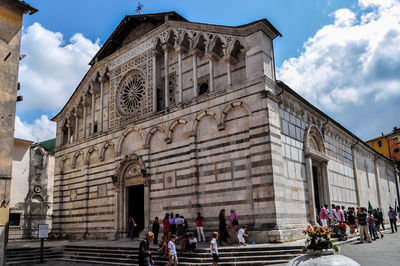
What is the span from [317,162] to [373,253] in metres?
7.83

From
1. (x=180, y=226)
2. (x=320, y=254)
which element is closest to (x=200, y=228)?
(x=180, y=226)

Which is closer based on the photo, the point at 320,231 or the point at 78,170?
the point at 320,231

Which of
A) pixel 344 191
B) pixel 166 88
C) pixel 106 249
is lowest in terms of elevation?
pixel 106 249

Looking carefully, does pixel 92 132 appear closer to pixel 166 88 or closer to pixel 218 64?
pixel 166 88

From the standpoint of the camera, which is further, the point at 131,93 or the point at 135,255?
the point at 131,93

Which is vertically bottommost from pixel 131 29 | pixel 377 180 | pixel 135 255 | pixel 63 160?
pixel 135 255

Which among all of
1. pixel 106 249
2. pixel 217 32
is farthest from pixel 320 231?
pixel 217 32

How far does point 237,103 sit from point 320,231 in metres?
9.62

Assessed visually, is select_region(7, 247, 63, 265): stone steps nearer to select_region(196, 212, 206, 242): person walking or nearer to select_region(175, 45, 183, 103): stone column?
select_region(196, 212, 206, 242): person walking

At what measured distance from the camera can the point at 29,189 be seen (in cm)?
3131

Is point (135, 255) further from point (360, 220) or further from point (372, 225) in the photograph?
point (372, 225)

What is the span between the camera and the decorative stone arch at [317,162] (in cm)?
1784

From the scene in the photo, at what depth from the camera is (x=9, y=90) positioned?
14719mm

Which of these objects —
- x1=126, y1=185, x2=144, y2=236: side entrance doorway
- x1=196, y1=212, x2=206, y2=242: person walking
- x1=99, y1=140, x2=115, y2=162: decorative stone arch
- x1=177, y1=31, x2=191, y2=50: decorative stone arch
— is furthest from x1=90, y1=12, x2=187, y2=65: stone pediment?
x1=196, y1=212, x2=206, y2=242: person walking
